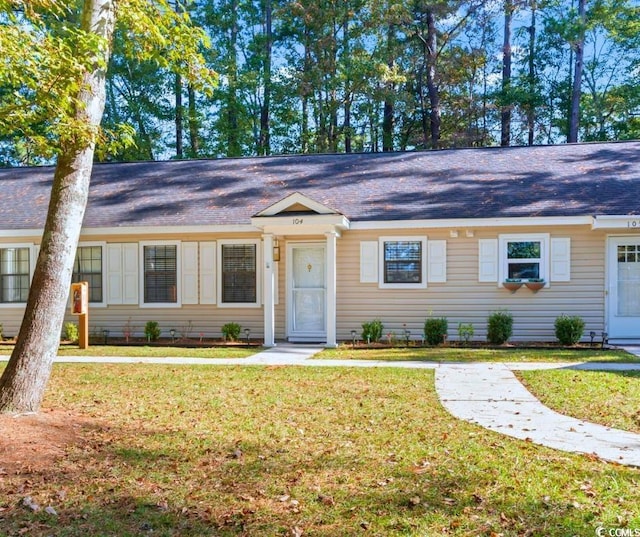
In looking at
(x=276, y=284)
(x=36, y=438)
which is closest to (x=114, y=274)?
(x=276, y=284)

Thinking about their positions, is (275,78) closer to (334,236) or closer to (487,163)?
(487,163)

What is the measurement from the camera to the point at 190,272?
13633 mm

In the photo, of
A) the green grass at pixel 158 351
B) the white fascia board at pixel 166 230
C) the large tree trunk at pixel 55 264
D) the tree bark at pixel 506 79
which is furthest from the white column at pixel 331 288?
the tree bark at pixel 506 79

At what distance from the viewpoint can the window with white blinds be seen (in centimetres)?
1353

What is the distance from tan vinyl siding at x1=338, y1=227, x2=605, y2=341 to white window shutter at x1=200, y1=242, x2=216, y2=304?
Result: 9.23 ft

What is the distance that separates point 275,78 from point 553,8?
13.7 m

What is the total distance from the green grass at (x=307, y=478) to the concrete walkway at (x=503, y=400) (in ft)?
0.92

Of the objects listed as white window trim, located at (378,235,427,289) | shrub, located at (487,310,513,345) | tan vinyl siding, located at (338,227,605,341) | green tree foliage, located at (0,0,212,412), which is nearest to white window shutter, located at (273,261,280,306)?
tan vinyl siding, located at (338,227,605,341)

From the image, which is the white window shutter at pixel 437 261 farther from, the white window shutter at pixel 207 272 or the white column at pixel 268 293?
the white window shutter at pixel 207 272

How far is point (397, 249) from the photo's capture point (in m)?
12.9

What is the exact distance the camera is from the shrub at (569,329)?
1175 centimetres

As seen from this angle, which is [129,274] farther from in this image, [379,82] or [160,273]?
[379,82]

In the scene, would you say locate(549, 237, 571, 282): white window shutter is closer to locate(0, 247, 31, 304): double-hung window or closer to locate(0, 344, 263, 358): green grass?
locate(0, 344, 263, 358): green grass

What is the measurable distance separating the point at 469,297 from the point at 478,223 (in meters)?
1.55
